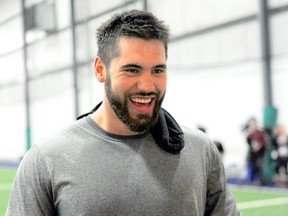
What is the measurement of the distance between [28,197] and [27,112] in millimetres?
22904

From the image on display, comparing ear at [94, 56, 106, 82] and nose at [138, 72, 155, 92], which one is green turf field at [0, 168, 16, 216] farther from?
nose at [138, 72, 155, 92]

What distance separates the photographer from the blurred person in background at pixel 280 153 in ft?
38.3

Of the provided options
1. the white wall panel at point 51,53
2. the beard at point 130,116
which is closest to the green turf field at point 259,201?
the beard at point 130,116

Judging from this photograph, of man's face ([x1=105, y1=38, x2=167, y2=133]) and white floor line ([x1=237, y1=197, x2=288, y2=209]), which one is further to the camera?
white floor line ([x1=237, y1=197, x2=288, y2=209])

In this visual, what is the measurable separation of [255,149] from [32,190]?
10.3m

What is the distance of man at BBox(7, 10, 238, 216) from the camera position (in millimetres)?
1898

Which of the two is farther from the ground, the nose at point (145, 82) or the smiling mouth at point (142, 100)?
the nose at point (145, 82)

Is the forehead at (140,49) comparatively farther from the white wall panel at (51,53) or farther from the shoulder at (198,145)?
the white wall panel at (51,53)

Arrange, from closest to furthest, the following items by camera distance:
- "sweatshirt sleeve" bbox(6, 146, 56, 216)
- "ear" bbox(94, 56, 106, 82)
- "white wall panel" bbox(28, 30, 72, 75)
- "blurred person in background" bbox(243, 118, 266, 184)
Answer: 1. "sweatshirt sleeve" bbox(6, 146, 56, 216)
2. "ear" bbox(94, 56, 106, 82)
3. "blurred person in background" bbox(243, 118, 266, 184)
4. "white wall panel" bbox(28, 30, 72, 75)

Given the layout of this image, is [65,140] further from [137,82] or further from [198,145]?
[198,145]

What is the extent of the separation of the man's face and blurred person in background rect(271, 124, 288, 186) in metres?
10.2

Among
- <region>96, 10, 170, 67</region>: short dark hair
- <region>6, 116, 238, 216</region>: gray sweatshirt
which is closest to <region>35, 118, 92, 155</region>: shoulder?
<region>6, 116, 238, 216</region>: gray sweatshirt

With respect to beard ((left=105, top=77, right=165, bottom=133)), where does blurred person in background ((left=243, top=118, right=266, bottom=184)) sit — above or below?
below

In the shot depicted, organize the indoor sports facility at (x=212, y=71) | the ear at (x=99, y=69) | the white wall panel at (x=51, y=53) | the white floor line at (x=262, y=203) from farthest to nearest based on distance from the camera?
the white wall panel at (x=51, y=53) < the indoor sports facility at (x=212, y=71) < the white floor line at (x=262, y=203) < the ear at (x=99, y=69)
